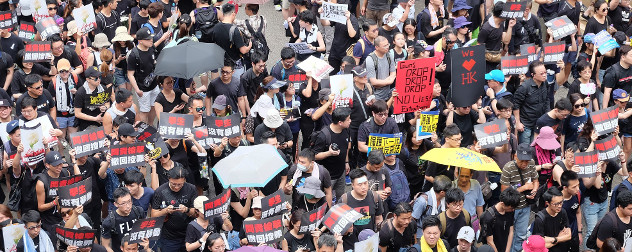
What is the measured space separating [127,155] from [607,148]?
5.99 metres

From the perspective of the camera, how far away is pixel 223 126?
13195 mm

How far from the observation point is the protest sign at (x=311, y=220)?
11.3m

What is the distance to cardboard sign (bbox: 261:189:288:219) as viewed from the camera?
11.5m

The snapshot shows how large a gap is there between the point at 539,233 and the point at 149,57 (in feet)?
21.1

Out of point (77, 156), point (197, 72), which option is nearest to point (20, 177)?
point (77, 156)

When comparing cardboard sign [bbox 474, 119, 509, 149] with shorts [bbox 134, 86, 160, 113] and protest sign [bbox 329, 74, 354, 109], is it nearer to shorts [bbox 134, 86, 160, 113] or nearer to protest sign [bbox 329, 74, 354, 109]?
protest sign [bbox 329, 74, 354, 109]

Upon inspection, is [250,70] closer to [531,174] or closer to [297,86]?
[297,86]

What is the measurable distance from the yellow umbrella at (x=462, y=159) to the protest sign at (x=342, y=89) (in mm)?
1943

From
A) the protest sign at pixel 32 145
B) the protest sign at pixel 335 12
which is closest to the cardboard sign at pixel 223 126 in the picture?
the protest sign at pixel 32 145

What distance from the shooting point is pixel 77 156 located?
12578mm

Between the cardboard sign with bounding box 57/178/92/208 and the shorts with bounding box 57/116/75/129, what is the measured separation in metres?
3.03

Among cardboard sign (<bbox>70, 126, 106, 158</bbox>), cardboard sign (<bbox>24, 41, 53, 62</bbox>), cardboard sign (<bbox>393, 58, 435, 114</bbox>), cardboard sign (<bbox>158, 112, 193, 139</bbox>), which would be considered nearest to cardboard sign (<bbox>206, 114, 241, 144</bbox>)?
cardboard sign (<bbox>158, 112, 193, 139</bbox>)

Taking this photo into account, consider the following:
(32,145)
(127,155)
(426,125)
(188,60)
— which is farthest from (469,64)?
(32,145)

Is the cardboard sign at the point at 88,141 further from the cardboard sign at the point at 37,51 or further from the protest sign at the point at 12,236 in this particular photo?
the cardboard sign at the point at 37,51
